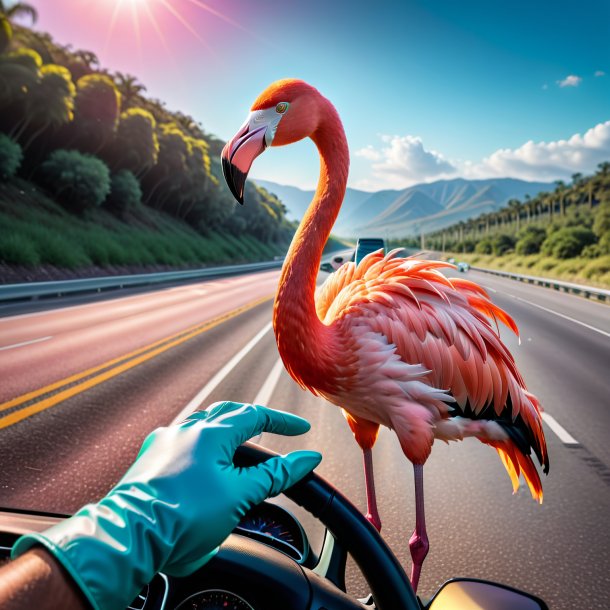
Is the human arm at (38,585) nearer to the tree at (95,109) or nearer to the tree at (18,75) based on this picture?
the tree at (18,75)

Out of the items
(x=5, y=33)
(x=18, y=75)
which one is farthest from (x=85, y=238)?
(x=5, y=33)

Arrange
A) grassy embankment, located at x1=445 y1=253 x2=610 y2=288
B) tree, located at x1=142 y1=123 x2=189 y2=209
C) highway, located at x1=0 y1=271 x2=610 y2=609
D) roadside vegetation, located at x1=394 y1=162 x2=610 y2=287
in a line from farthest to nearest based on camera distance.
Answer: tree, located at x1=142 y1=123 x2=189 y2=209
roadside vegetation, located at x1=394 y1=162 x2=610 y2=287
grassy embankment, located at x1=445 y1=253 x2=610 y2=288
highway, located at x1=0 y1=271 x2=610 y2=609

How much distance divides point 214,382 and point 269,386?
80 centimetres

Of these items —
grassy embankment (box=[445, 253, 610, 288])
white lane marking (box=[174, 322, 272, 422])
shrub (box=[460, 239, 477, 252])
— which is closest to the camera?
white lane marking (box=[174, 322, 272, 422])

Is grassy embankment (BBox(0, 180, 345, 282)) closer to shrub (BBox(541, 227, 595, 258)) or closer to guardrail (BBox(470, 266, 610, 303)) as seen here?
guardrail (BBox(470, 266, 610, 303))

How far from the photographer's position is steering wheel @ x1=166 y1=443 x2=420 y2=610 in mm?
1081

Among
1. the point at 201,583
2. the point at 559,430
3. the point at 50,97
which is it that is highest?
the point at 50,97

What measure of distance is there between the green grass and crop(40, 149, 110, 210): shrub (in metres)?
1.29

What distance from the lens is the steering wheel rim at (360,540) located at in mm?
1078

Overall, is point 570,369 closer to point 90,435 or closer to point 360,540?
point 90,435

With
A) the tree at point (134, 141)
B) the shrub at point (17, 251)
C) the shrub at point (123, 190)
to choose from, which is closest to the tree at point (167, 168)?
the tree at point (134, 141)

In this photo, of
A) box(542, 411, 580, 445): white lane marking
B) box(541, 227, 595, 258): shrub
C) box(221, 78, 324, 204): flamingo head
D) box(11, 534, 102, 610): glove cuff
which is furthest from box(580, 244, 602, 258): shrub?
box(11, 534, 102, 610): glove cuff

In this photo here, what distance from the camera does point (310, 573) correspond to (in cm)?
118

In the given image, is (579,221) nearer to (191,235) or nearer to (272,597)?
(191,235)
